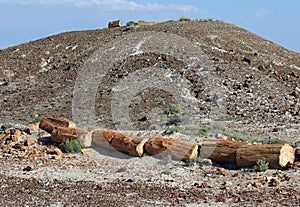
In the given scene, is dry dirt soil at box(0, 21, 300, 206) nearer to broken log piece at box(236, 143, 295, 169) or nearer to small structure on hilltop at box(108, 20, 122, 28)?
broken log piece at box(236, 143, 295, 169)

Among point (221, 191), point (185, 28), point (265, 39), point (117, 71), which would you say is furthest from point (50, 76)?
point (221, 191)

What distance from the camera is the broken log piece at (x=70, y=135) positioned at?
12.0 metres

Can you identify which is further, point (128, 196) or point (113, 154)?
point (113, 154)

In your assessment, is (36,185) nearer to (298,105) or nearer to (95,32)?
(298,105)

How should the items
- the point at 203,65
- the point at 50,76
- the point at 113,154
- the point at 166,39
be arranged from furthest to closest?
1. the point at 50,76
2. the point at 166,39
3. the point at 203,65
4. the point at 113,154

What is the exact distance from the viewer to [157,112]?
1666 cm

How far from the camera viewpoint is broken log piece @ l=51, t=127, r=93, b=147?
12.0m

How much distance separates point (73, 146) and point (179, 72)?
8.62 m

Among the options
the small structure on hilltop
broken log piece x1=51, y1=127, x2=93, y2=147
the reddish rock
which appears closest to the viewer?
broken log piece x1=51, y1=127, x2=93, y2=147

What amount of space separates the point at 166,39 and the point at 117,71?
3.18 m

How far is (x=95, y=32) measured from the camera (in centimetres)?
2914

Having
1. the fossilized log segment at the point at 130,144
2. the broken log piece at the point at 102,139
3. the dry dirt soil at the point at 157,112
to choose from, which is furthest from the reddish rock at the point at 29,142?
the fossilized log segment at the point at 130,144

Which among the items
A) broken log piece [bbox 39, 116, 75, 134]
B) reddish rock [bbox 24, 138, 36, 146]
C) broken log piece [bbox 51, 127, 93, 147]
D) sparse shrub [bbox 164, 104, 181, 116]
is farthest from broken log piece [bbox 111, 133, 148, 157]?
sparse shrub [bbox 164, 104, 181, 116]

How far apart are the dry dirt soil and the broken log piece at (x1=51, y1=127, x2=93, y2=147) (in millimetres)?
461
